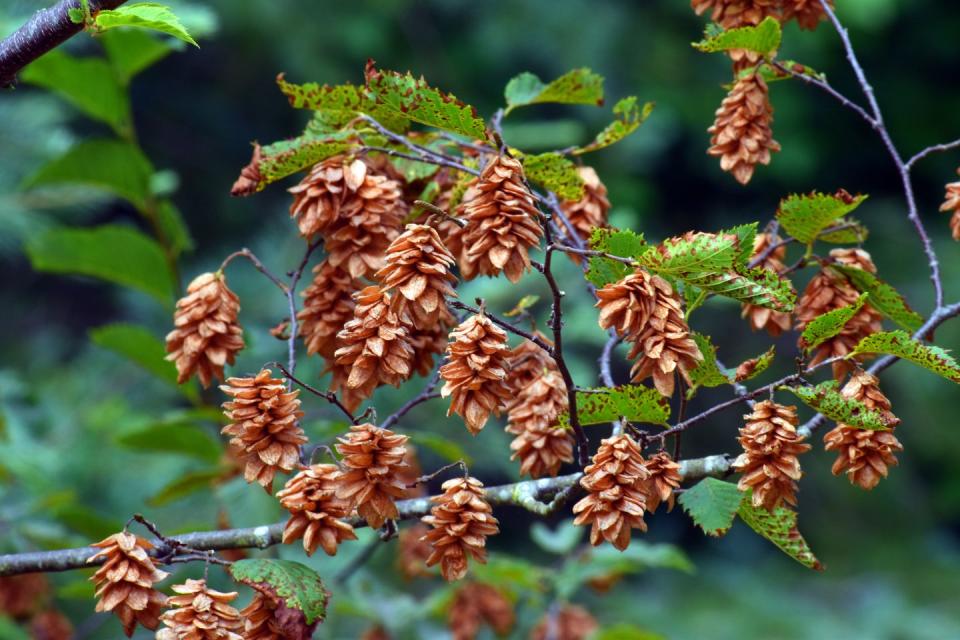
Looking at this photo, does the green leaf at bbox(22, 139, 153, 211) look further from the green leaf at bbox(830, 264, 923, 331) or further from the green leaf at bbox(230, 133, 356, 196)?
the green leaf at bbox(830, 264, 923, 331)

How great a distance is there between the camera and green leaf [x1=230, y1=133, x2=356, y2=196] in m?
0.94

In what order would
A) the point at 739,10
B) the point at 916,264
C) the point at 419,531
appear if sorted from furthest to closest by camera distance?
the point at 916,264 < the point at 419,531 < the point at 739,10

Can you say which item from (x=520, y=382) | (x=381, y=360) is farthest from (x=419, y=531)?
(x=381, y=360)

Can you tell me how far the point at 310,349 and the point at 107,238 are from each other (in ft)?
2.48

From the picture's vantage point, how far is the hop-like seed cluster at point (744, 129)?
101 cm

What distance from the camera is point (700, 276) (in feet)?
2.64

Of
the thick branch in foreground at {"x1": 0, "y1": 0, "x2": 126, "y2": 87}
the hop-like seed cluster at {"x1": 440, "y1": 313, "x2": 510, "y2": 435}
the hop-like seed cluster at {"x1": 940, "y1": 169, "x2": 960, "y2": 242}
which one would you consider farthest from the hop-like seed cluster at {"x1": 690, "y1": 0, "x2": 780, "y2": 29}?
the thick branch in foreground at {"x1": 0, "y1": 0, "x2": 126, "y2": 87}

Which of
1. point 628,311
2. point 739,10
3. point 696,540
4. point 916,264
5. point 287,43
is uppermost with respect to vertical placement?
point 287,43

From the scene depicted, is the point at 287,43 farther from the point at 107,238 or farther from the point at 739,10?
the point at 739,10

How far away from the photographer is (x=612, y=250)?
2.72 feet

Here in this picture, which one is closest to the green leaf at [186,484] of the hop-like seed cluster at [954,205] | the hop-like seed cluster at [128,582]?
the hop-like seed cluster at [128,582]

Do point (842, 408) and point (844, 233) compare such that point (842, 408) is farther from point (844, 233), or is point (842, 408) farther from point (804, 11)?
point (804, 11)

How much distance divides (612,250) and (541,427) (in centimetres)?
19

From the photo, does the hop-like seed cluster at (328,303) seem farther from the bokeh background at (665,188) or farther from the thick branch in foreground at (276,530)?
the bokeh background at (665,188)
